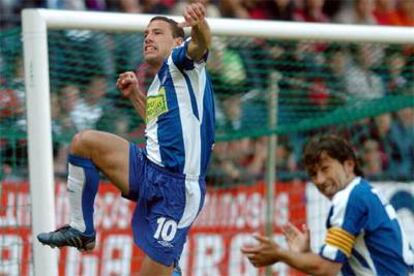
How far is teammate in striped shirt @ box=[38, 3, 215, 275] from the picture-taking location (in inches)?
267

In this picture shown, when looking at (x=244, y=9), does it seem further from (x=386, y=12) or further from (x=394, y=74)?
(x=394, y=74)

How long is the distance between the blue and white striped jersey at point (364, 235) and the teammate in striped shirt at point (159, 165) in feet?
2.81

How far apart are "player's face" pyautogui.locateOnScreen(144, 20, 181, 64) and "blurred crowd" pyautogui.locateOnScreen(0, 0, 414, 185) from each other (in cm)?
124

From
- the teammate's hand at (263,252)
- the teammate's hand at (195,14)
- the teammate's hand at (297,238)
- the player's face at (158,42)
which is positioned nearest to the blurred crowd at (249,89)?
the player's face at (158,42)

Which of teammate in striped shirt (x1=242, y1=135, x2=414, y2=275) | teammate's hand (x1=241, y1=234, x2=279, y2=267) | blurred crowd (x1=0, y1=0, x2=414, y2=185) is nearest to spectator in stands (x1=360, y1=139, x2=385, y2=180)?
blurred crowd (x1=0, y1=0, x2=414, y2=185)

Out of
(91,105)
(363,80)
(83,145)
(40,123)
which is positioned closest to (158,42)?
(83,145)

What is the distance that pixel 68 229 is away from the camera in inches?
269

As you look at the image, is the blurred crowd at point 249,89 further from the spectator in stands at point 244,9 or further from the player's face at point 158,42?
the player's face at point 158,42

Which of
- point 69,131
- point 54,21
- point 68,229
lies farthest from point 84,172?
point 69,131

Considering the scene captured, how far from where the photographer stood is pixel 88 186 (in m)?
6.82

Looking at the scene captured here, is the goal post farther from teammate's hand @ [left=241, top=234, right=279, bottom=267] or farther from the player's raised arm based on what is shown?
teammate's hand @ [left=241, top=234, right=279, bottom=267]

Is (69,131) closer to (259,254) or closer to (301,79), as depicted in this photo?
(301,79)

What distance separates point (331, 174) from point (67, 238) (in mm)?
1355

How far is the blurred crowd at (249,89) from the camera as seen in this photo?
28.7 feet
